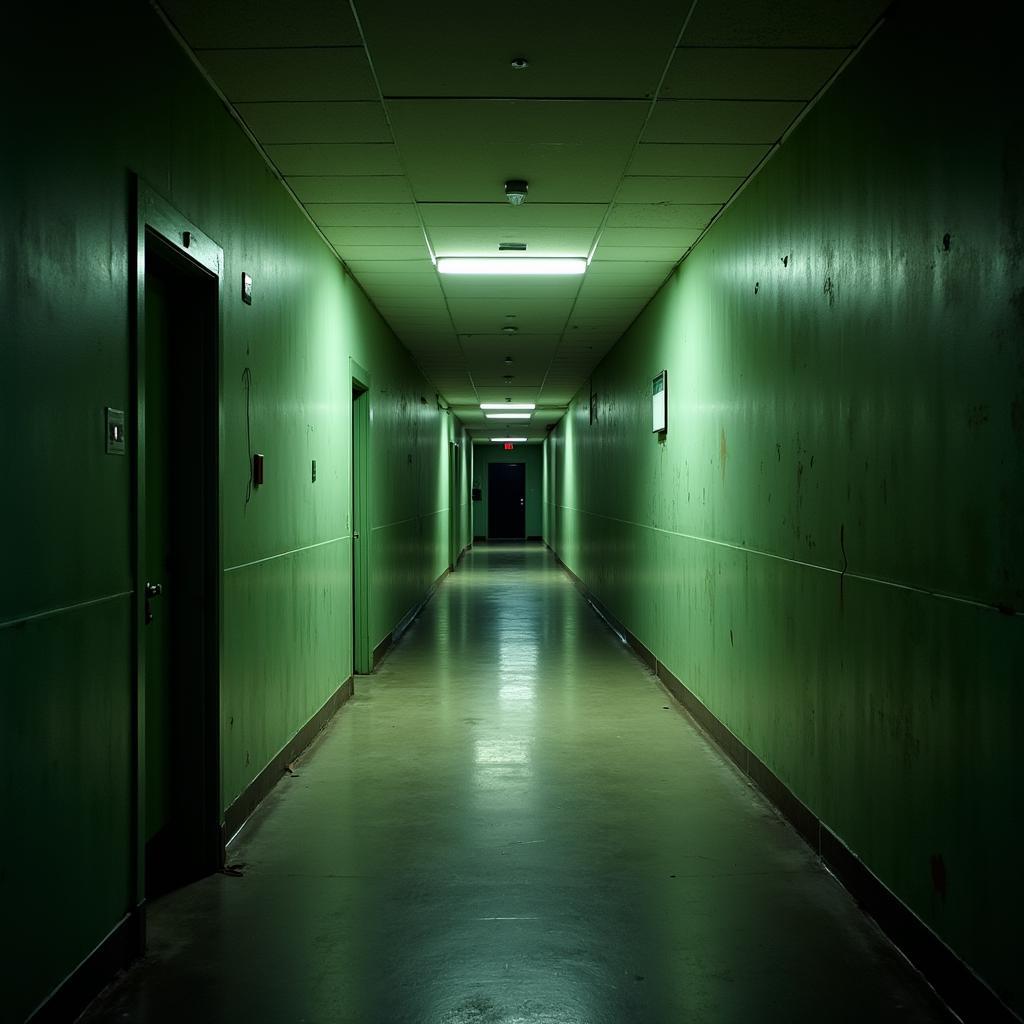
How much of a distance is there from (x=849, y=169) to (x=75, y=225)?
238 cm

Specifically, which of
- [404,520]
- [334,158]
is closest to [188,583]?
[334,158]

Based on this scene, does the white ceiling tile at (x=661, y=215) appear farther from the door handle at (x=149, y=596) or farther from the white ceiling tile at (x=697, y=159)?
the door handle at (x=149, y=596)

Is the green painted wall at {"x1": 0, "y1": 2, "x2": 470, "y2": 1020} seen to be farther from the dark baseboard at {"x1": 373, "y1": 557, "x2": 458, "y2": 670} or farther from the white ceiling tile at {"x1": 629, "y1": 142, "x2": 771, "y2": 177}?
the dark baseboard at {"x1": 373, "y1": 557, "x2": 458, "y2": 670}

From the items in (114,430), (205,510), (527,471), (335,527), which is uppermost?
(527,471)

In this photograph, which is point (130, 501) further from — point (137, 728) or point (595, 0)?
point (595, 0)

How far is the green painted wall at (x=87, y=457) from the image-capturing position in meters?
2.06

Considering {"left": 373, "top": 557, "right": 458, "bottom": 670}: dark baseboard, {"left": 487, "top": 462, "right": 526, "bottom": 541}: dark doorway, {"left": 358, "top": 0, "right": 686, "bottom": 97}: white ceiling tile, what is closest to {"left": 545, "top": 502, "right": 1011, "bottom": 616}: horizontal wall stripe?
{"left": 358, "top": 0, "right": 686, "bottom": 97}: white ceiling tile

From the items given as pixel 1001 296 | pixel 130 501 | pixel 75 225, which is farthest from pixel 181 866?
pixel 1001 296

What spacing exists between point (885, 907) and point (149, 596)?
247cm

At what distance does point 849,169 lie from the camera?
10.4 ft

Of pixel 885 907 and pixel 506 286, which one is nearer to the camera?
pixel 885 907

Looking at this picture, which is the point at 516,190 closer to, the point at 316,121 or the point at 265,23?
the point at 316,121

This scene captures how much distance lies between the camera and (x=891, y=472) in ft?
9.23

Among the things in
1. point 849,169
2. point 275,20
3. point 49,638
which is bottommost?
point 49,638
